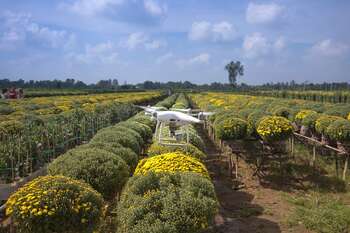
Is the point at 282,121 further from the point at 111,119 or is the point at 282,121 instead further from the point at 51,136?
the point at 111,119

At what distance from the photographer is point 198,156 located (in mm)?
8625

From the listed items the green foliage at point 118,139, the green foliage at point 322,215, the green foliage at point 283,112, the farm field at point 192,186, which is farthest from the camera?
the green foliage at point 283,112

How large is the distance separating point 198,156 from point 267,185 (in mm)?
3478

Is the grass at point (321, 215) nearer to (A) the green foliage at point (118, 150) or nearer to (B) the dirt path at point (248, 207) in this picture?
(B) the dirt path at point (248, 207)

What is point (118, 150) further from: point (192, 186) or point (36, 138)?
point (36, 138)

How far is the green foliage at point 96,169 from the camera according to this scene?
6535 mm

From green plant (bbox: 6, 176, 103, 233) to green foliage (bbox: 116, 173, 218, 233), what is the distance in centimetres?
44

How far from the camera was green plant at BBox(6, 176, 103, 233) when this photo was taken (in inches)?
173

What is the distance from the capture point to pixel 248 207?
9.09 m

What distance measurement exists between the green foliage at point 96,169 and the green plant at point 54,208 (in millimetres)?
1734

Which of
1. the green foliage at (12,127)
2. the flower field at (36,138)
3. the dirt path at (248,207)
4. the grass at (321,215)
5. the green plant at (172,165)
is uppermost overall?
the green plant at (172,165)

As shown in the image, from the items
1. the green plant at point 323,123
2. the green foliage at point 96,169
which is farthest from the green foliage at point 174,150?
the green plant at point 323,123

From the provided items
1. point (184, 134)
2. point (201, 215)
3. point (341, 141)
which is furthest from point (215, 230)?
point (341, 141)

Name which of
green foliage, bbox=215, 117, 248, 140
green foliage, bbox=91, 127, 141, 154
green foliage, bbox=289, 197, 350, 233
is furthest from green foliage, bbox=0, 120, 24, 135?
green foliage, bbox=289, 197, 350, 233
